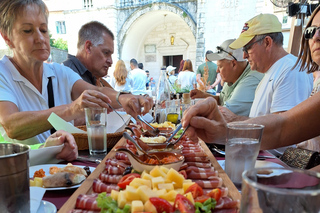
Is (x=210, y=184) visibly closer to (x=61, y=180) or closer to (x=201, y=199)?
(x=201, y=199)

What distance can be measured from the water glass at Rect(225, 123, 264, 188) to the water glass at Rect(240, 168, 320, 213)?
1.96ft

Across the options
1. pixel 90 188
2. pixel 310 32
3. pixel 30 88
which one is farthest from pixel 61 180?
pixel 310 32

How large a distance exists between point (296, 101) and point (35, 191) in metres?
2.46

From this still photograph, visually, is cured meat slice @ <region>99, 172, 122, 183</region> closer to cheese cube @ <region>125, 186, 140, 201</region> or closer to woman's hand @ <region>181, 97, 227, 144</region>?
cheese cube @ <region>125, 186, 140, 201</region>

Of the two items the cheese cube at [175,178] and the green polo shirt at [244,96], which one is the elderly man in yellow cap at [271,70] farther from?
the cheese cube at [175,178]

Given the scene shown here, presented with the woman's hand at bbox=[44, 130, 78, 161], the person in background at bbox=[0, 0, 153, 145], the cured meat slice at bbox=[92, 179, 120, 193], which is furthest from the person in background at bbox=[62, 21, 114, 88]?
the cured meat slice at bbox=[92, 179, 120, 193]

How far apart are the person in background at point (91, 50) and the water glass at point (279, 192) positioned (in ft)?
10.4

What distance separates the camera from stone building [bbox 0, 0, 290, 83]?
11.9 metres

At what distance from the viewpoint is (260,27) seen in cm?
268

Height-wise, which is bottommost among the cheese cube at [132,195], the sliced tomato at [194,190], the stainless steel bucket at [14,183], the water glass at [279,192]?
the sliced tomato at [194,190]

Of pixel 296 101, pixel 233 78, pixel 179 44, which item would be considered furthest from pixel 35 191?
pixel 179 44

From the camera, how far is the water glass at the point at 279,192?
0.39 metres

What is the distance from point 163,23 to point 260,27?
53.0 ft

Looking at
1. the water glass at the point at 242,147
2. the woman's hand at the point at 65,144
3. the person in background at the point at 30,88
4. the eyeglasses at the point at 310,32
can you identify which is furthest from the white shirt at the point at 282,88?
the woman's hand at the point at 65,144
